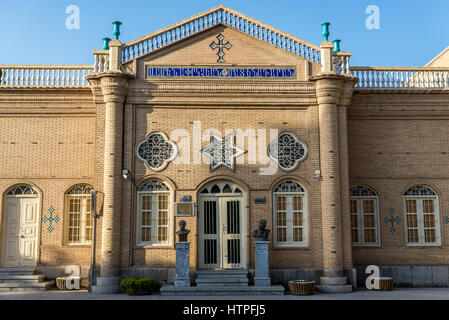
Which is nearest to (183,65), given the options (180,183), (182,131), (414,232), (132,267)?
(182,131)

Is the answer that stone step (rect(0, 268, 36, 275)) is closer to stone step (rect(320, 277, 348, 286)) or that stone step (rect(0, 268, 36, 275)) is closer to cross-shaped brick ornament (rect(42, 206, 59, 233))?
cross-shaped brick ornament (rect(42, 206, 59, 233))

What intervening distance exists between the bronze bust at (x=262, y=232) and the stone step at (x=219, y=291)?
57.7 inches

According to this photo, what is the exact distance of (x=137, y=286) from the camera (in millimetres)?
13109

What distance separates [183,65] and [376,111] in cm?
684

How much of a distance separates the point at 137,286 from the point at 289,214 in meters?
5.12

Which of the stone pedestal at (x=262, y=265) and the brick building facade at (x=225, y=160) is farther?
the brick building facade at (x=225, y=160)

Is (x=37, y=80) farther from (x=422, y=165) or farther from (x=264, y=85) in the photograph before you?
(x=422, y=165)

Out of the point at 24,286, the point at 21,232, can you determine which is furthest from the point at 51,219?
the point at 24,286

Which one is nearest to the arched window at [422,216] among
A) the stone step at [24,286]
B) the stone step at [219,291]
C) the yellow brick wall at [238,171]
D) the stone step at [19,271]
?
the yellow brick wall at [238,171]

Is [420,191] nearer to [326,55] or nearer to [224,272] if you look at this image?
[326,55]

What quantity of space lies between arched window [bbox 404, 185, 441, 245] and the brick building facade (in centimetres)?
5

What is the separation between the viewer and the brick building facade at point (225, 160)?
47.0ft

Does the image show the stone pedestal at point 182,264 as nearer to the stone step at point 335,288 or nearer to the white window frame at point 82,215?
the white window frame at point 82,215

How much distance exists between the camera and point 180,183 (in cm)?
1460
